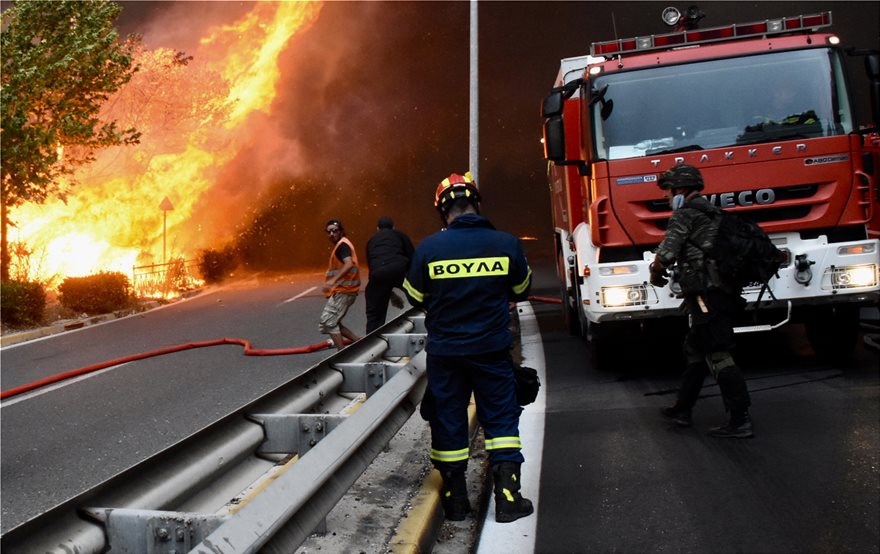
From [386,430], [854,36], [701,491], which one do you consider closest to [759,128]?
[701,491]

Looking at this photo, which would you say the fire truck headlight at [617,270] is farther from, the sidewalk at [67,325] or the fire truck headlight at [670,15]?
the sidewalk at [67,325]

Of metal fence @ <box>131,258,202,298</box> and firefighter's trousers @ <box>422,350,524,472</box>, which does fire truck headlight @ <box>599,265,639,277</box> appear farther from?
metal fence @ <box>131,258,202,298</box>

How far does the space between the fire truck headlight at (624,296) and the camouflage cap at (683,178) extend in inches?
67.6

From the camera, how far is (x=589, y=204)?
26.9ft

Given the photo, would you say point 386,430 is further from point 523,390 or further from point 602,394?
point 602,394

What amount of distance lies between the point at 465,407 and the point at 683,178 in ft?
8.25

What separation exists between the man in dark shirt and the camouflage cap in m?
4.57

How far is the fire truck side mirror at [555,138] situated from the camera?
8273mm

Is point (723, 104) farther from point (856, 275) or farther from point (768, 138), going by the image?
point (856, 275)

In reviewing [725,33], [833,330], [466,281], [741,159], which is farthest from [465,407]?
[725,33]

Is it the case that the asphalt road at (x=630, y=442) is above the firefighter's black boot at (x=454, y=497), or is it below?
below

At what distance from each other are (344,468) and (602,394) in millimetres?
4513

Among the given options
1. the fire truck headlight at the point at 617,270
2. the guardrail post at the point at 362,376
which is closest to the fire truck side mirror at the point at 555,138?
the fire truck headlight at the point at 617,270

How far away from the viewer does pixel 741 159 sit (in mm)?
7695
